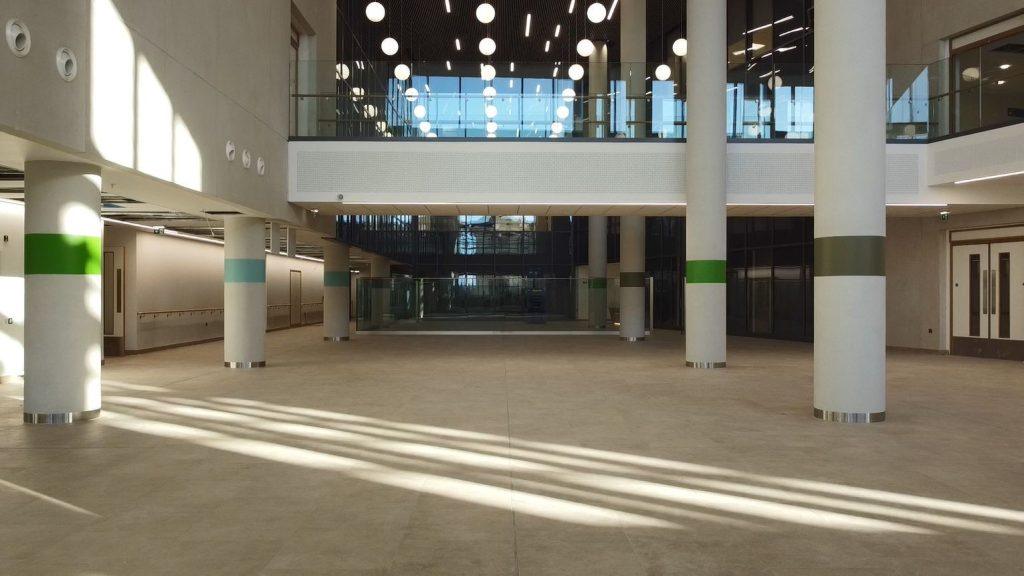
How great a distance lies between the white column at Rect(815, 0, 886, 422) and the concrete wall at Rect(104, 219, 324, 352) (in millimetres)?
17153

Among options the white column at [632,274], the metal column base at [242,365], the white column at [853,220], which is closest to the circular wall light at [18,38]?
the white column at [853,220]

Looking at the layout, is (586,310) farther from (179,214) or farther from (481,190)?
(179,214)

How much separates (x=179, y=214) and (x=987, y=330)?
19.9 m

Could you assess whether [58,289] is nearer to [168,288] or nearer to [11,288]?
[11,288]

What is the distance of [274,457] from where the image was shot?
7852 mm

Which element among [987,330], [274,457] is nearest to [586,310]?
[987,330]

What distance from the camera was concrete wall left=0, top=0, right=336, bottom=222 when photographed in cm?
803

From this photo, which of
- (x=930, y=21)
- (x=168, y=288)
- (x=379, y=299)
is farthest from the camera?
(x=379, y=299)

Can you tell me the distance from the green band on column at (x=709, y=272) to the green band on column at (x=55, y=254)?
1188 cm

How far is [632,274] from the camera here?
26.3 metres

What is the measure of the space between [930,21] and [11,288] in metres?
22.7

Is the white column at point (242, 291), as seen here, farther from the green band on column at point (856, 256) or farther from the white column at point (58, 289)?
the green band on column at point (856, 256)

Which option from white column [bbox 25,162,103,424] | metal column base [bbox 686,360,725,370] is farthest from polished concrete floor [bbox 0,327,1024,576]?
metal column base [bbox 686,360,725,370]

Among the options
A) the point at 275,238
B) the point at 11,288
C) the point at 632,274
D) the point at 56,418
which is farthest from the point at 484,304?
the point at 56,418
